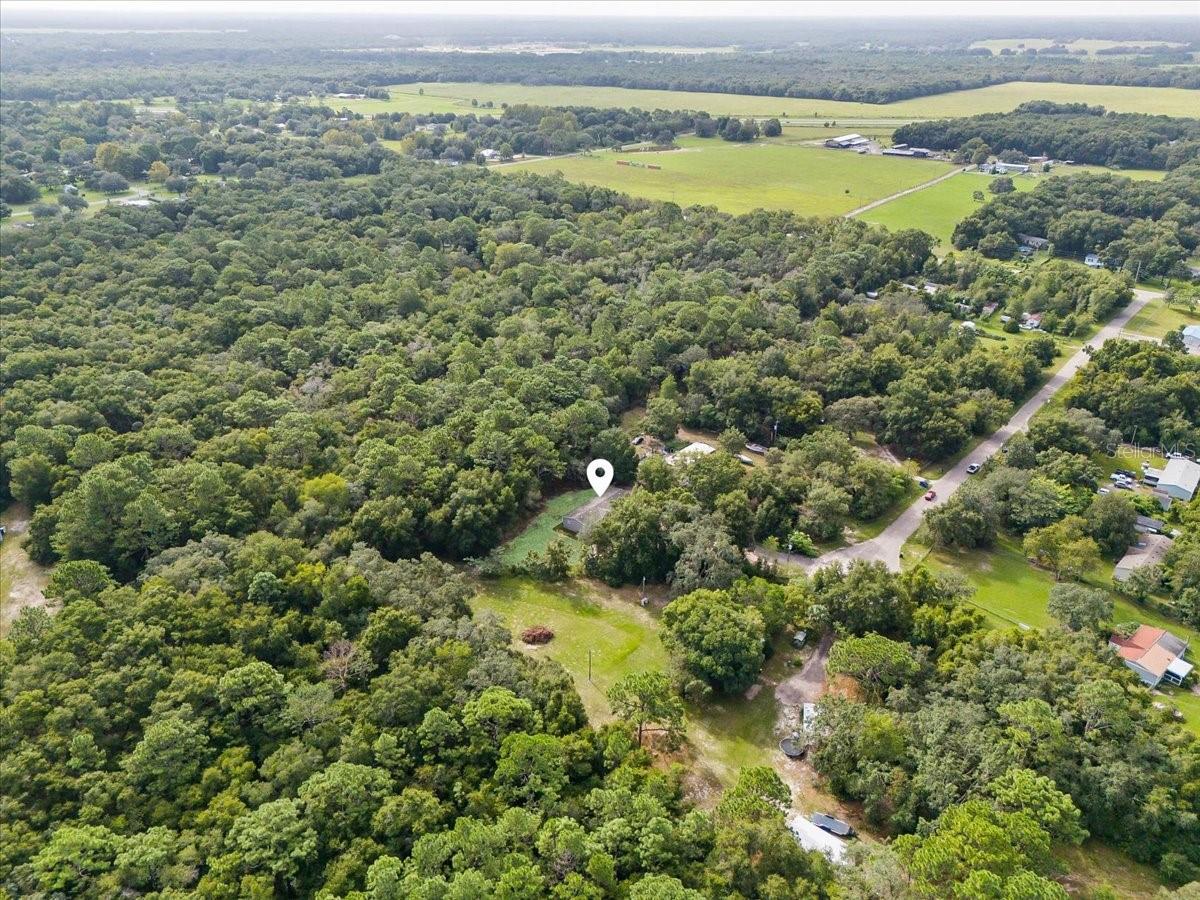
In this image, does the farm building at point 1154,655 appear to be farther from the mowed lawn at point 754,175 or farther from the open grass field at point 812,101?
the open grass field at point 812,101

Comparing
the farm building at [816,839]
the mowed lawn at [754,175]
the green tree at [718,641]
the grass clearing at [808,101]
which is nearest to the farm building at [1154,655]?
the green tree at [718,641]

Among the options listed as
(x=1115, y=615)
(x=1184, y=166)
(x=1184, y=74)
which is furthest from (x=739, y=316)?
(x=1184, y=74)

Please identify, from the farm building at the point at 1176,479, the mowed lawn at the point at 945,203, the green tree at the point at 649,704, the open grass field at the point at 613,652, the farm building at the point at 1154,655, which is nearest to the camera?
the green tree at the point at 649,704

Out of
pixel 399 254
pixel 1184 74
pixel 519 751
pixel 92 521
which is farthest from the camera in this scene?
pixel 1184 74

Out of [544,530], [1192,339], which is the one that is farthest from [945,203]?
[544,530]

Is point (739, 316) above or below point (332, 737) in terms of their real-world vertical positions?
above

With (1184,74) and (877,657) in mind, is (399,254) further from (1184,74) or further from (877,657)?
(1184,74)
